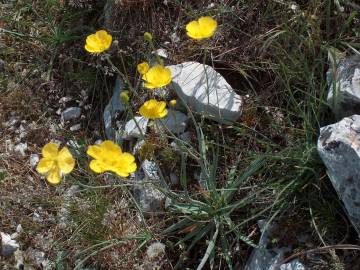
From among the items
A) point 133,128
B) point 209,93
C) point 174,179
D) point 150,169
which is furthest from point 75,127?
point 209,93

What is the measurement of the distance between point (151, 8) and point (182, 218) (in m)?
1.21

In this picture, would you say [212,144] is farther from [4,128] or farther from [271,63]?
[4,128]

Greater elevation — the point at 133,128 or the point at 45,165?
the point at 45,165

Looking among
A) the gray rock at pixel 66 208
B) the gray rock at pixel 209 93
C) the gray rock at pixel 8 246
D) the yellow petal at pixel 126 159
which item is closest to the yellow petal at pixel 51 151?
the yellow petal at pixel 126 159

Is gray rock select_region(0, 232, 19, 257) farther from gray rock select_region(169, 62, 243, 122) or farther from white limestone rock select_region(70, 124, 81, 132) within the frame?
gray rock select_region(169, 62, 243, 122)

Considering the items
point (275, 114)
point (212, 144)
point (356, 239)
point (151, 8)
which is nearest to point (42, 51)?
point (151, 8)

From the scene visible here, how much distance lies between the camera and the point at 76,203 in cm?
272

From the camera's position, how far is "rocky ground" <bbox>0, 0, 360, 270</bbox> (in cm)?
229

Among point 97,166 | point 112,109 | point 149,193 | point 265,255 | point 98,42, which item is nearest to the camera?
point 97,166

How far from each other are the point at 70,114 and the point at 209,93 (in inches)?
37.1

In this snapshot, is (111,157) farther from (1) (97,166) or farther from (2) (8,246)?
(2) (8,246)

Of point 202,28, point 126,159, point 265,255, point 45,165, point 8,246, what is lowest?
point 8,246

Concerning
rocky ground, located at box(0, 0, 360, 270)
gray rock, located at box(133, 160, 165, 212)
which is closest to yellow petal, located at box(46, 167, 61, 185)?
rocky ground, located at box(0, 0, 360, 270)

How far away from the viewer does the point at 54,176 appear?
84.7 inches
